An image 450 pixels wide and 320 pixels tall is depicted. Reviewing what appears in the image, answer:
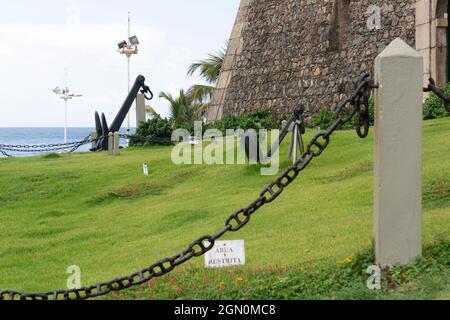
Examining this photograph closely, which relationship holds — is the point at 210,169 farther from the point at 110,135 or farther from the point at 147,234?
the point at 110,135

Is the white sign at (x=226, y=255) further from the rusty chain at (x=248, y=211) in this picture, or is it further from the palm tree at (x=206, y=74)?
the palm tree at (x=206, y=74)

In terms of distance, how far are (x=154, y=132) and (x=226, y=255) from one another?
15.7 m

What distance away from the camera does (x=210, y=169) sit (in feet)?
49.6

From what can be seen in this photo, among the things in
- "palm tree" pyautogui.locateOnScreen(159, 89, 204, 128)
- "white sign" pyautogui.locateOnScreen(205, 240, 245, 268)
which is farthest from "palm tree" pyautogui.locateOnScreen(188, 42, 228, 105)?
"white sign" pyautogui.locateOnScreen(205, 240, 245, 268)

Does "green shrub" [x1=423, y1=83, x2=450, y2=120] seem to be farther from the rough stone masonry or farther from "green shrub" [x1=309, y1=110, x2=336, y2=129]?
"green shrub" [x1=309, y1=110, x2=336, y2=129]

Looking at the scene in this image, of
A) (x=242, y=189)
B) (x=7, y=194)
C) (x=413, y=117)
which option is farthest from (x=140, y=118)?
(x=413, y=117)

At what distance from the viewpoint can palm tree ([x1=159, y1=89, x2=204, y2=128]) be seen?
35.1 metres

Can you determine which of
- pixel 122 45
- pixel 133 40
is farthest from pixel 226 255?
pixel 122 45

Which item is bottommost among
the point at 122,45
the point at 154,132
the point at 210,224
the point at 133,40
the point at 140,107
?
the point at 210,224

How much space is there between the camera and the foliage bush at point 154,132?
22495mm

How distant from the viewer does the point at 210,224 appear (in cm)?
1019

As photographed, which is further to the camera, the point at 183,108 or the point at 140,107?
the point at 183,108

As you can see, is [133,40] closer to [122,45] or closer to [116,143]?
[122,45]
